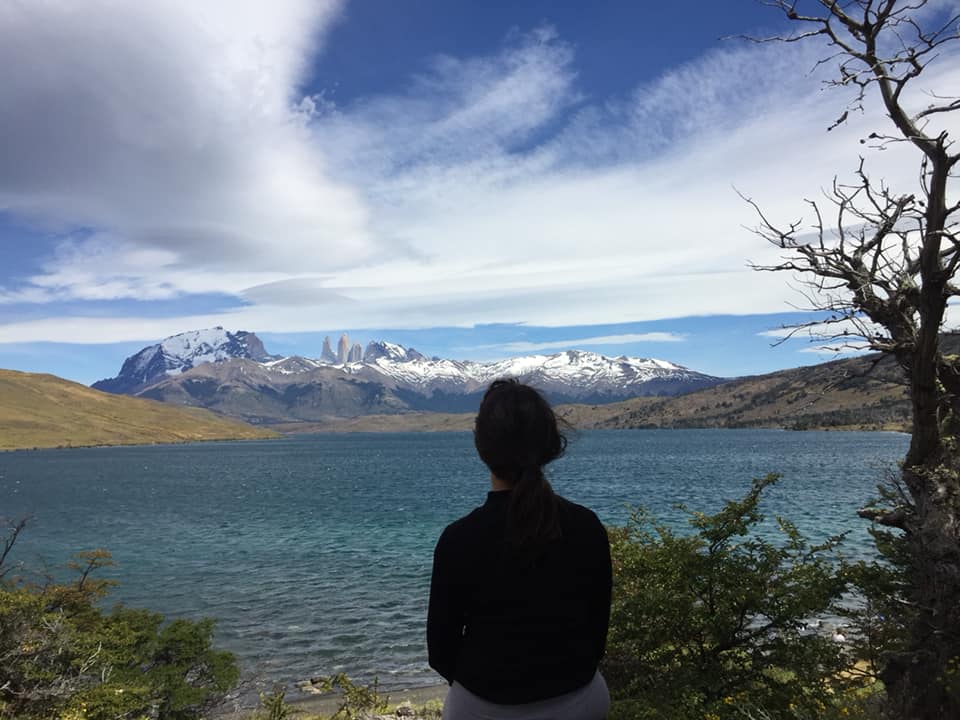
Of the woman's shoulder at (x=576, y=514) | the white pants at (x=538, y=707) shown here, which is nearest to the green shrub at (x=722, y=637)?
the white pants at (x=538, y=707)

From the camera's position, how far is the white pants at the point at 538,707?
11.5ft

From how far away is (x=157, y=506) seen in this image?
6950 cm

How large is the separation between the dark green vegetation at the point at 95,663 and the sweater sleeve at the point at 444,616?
24.2 feet

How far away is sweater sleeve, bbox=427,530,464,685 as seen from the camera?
347 cm

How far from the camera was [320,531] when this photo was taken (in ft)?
159

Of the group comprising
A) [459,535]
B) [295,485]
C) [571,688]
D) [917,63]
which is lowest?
[295,485]

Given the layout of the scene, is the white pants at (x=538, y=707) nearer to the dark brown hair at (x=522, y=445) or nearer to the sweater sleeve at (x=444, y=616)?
the sweater sleeve at (x=444, y=616)

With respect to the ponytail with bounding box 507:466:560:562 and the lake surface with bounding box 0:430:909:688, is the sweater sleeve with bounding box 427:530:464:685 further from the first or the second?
the lake surface with bounding box 0:430:909:688

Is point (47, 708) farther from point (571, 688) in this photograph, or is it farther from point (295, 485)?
point (295, 485)

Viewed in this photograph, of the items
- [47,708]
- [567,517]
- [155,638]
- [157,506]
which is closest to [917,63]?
[567,517]

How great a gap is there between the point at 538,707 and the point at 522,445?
143cm

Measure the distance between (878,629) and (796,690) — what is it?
8.37ft

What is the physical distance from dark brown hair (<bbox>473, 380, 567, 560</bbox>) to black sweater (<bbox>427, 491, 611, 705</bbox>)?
11cm

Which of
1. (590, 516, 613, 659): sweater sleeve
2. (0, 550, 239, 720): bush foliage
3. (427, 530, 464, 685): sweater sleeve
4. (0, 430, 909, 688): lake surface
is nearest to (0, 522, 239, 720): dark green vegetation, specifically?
(0, 550, 239, 720): bush foliage
